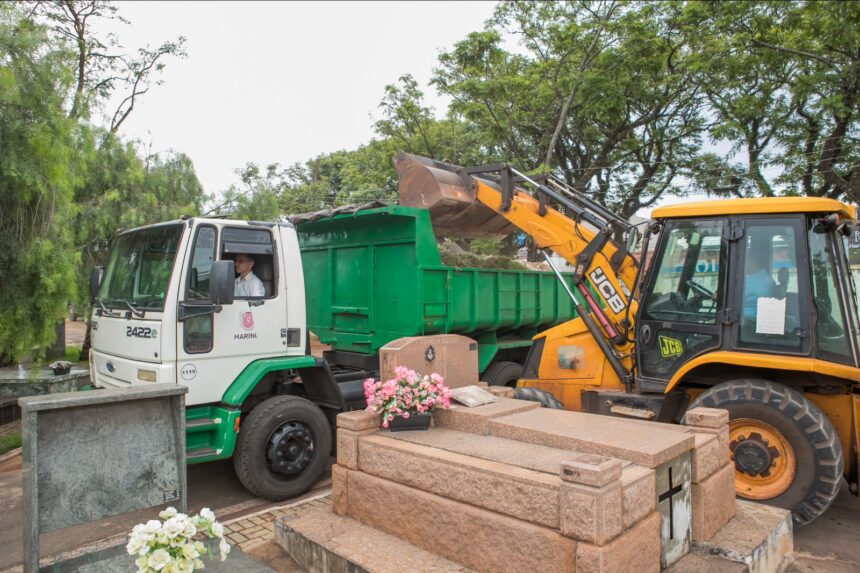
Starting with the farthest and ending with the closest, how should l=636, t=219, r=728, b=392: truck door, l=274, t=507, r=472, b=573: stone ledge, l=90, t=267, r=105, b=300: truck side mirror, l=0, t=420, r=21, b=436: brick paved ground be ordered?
l=0, t=420, r=21, b=436: brick paved ground → l=90, t=267, r=105, b=300: truck side mirror → l=636, t=219, r=728, b=392: truck door → l=274, t=507, r=472, b=573: stone ledge

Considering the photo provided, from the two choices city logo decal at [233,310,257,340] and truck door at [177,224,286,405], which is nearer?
truck door at [177,224,286,405]

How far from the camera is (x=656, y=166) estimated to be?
1820cm

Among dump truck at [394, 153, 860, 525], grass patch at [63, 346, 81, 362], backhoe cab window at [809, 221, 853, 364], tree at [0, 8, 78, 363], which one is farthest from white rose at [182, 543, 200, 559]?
grass patch at [63, 346, 81, 362]

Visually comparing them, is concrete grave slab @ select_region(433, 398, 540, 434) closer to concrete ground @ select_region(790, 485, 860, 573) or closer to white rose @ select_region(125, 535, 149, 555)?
concrete ground @ select_region(790, 485, 860, 573)

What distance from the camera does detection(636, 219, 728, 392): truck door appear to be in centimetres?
529

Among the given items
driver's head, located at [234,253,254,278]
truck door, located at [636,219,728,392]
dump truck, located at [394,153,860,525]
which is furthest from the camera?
driver's head, located at [234,253,254,278]

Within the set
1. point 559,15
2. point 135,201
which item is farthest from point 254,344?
point 559,15

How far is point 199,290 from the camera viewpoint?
16.5ft

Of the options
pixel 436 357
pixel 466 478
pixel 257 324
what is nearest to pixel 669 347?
pixel 436 357

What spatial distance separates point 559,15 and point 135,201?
12421 millimetres

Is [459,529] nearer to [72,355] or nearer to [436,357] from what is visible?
[436,357]

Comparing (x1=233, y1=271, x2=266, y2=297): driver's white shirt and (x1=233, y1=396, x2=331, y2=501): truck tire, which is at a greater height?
(x1=233, y1=271, x2=266, y2=297): driver's white shirt

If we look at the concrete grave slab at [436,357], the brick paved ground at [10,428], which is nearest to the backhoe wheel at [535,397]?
the concrete grave slab at [436,357]

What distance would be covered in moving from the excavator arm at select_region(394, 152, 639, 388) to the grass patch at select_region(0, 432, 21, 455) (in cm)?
568
